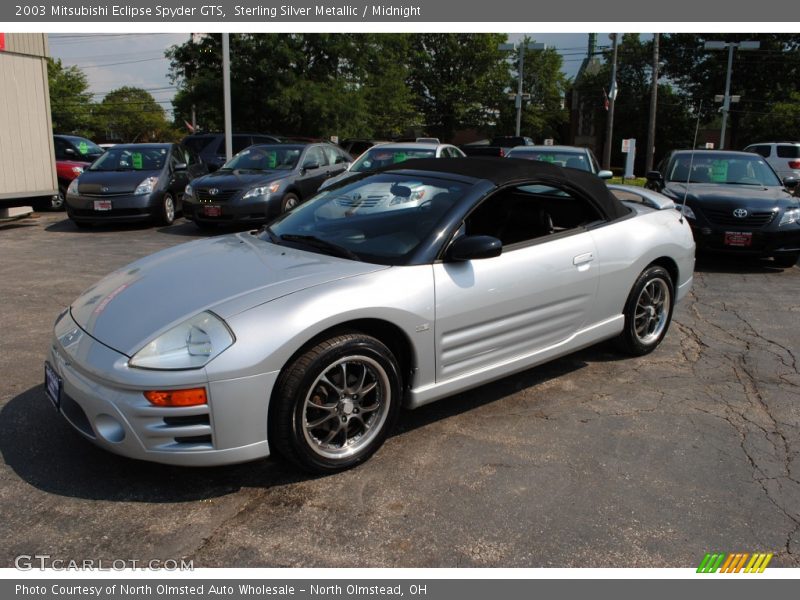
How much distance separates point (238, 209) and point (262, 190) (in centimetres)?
51

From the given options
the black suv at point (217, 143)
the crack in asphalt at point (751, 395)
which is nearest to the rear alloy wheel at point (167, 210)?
the black suv at point (217, 143)

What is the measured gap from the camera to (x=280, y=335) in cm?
294

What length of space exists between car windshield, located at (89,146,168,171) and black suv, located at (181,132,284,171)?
455 centimetres

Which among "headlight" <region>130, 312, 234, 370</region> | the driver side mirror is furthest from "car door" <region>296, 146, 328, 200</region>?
"headlight" <region>130, 312, 234, 370</region>

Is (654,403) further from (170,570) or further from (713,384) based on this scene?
(170,570)

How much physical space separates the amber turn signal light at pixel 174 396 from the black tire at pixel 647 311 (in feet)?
10.2

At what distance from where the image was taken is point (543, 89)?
62.0 m

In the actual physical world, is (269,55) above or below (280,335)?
above

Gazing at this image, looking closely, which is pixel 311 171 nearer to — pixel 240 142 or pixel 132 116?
pixel 240 142

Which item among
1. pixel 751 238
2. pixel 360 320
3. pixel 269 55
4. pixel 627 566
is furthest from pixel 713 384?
pixel 269 55

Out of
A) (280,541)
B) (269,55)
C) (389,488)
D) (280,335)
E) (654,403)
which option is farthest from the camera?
(269,55)

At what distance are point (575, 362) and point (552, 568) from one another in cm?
254

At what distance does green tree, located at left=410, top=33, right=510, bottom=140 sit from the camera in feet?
191

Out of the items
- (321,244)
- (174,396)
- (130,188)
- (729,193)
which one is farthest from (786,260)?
(130,188)
